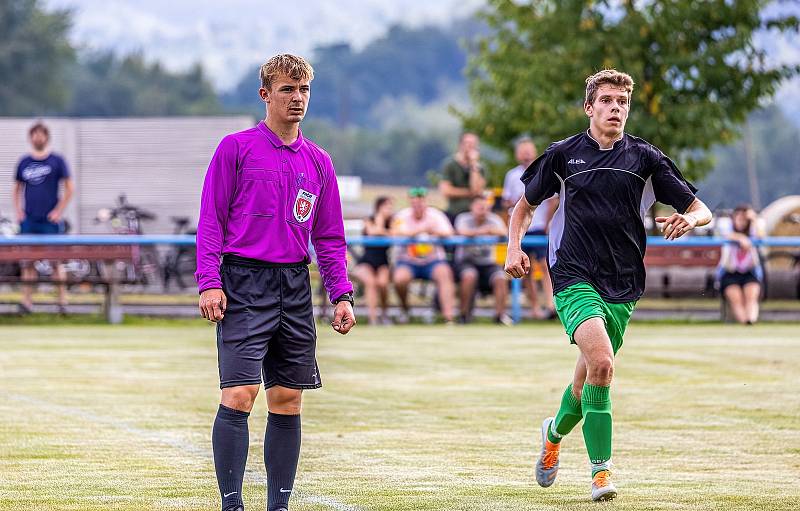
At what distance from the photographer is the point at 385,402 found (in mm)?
11336

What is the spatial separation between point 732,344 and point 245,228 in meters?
11.5

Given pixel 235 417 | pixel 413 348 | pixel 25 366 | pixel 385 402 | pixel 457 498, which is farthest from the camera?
pixel 413 348

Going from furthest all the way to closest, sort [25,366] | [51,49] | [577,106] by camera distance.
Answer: [51,49]
[577,106]
[25,366]

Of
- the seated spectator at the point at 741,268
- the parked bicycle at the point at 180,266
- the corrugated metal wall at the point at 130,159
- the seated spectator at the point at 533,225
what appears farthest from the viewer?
the corrugated metal wall at the point at 130,159

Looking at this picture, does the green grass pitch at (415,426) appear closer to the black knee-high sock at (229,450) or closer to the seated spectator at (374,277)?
the black knee-high sock at (229,450)

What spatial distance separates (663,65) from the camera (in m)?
31.8

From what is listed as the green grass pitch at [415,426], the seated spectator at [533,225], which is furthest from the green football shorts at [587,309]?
the seated spectator at [533,225]

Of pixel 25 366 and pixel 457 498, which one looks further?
pixel 25 366

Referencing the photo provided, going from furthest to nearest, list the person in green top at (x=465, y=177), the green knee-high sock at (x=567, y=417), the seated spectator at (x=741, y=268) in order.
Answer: the person in green top at (x=465, y=177) → the seated spectator at (x=741, y=268) → the green knee-high sock at (x=567, y=417)

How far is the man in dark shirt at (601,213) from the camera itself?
7.17 m

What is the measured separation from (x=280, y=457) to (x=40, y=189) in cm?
1431

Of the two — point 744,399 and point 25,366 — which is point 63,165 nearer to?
point 25,366

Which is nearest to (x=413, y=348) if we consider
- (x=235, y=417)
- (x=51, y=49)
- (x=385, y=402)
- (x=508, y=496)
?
(x=385, y=402)

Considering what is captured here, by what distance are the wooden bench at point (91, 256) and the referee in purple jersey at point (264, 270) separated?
1428 centimetres
